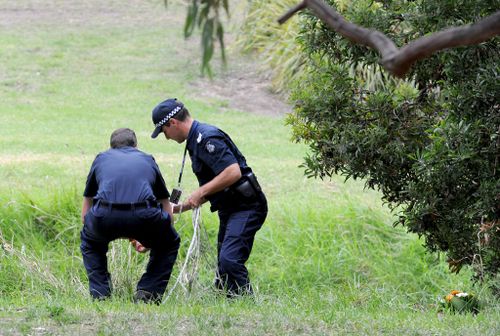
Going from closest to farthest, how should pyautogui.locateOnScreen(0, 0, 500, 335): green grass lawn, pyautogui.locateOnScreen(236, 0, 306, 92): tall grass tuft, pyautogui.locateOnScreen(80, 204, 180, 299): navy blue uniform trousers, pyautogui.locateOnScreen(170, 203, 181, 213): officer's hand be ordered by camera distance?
pyautogui.locateOnScreen(0, 0, 500, 335): green grass lawn < pyautogui.locateOnScreen(80, 204, 180, 299): navy blue uniform trousers < pyautogui.locateOnScreen(170, 203, 181, 213): officer's hand < pyautogui.locateOnScreen(236, 0, 306, 92): tall grass tuft

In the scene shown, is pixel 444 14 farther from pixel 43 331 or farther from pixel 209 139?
pixel 43 331

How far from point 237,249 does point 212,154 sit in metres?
0.73

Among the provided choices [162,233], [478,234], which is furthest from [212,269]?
[478,234]

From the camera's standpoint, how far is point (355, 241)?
1022 cm

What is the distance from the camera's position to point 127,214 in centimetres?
742

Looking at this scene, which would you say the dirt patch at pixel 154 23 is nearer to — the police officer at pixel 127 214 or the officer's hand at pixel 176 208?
the officer's hand at pixel 176 208

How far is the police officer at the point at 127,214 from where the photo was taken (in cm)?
743

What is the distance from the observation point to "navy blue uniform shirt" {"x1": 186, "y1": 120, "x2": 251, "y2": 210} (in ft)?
25.3

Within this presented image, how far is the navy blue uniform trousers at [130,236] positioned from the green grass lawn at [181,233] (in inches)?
7.9

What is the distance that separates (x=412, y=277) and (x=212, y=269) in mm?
1962

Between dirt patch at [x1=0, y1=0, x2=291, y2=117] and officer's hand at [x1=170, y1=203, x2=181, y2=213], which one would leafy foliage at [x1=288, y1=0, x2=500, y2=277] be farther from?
dirt patch at [x1=0, y1=0, x2=291, y2=117]

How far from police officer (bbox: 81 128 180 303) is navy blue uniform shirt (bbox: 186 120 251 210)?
335 millimetres

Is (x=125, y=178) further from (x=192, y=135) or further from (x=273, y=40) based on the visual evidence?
(x=273, y=40)

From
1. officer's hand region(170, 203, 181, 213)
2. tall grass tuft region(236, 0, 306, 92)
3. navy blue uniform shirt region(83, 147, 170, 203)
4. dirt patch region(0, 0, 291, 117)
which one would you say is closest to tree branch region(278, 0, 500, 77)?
navy blue uniform shirt region(83, 147, 170, 203)
